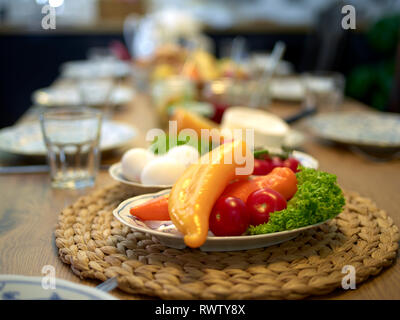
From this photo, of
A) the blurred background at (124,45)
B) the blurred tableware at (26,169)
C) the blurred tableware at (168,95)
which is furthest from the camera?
the blurred background at (124,45)

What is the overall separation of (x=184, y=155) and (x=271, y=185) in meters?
0.17

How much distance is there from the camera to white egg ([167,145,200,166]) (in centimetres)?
77

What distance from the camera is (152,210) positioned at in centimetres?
62

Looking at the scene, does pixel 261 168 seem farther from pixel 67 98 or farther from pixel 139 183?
pixel 67 98

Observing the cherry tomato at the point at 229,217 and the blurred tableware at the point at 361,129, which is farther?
the blurred tableware at the point at 361,129

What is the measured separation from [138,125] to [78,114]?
0.58m

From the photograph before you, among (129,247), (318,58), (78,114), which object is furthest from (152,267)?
(318,58)

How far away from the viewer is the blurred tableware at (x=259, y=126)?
3.49ft

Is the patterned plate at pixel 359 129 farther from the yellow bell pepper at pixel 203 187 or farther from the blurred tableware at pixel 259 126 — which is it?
the yellow bell pepper at pixel 203 187

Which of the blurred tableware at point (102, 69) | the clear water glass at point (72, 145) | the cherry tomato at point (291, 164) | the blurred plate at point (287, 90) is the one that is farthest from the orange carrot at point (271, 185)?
the blurred tableware at point (102, 69)

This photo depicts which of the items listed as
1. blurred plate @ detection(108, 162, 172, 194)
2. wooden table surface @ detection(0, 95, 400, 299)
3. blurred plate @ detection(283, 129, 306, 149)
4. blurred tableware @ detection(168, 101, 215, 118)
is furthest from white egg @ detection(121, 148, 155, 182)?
blurred tableware @ detection(168, 101, 215, 118)

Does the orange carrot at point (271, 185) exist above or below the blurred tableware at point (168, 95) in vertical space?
above

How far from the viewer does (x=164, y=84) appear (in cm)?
153

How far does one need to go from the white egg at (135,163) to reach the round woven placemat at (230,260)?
95 mm
